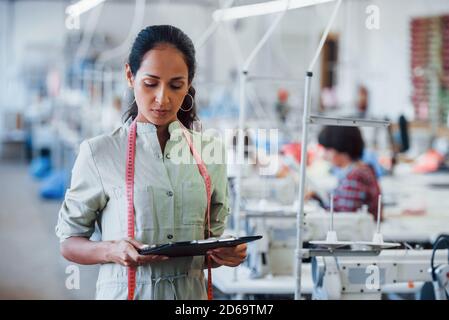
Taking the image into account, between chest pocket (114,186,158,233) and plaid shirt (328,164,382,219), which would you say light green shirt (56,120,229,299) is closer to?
chest pocket (114,186,158,233)

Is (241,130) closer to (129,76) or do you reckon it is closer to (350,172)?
(350,172)

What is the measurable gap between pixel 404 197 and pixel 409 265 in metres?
2.31

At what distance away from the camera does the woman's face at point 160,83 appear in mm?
1541

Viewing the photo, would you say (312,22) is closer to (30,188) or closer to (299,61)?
(299,61)

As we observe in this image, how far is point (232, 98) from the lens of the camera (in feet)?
28.2

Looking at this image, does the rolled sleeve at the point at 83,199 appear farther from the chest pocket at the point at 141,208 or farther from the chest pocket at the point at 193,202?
the chest pocket at the point at 193,202

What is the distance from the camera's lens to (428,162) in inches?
230

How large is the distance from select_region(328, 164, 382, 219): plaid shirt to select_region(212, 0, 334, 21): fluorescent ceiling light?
32.0 inches

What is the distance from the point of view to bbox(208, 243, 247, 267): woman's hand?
1554 millimetres

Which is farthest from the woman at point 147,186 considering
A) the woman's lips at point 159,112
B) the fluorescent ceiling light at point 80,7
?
the fluorescent ceiling light at point 80,7

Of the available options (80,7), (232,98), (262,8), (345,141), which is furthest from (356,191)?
(232,98)

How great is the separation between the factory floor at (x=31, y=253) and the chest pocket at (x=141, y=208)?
188mm

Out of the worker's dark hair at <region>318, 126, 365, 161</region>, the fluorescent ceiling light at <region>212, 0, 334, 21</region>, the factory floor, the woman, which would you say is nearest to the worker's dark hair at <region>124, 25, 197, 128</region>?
the woman

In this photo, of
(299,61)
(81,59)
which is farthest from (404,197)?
(299,61)
